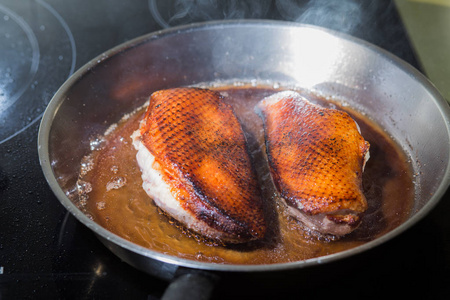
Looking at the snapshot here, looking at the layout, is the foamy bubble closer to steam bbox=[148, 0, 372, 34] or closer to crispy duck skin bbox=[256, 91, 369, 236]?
crispy duck skin bbox=[256, 91, 369, 236]

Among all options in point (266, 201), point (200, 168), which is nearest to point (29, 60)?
point (200, 168)

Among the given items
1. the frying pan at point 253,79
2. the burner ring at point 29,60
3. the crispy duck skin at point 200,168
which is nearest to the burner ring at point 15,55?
the burner ring at point 29,60

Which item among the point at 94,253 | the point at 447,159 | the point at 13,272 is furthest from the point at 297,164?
the point at 13,272

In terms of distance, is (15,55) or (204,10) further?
(204,10)

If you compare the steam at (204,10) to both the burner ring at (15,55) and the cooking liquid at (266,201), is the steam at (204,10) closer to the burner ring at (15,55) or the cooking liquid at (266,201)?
the burner ring at (15,55)

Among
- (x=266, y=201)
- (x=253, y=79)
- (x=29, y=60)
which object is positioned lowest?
(x=266, y=201)

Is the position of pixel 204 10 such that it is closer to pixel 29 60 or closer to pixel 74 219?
pixel 29 60

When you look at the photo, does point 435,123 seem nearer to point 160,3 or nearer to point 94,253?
point 94,253
